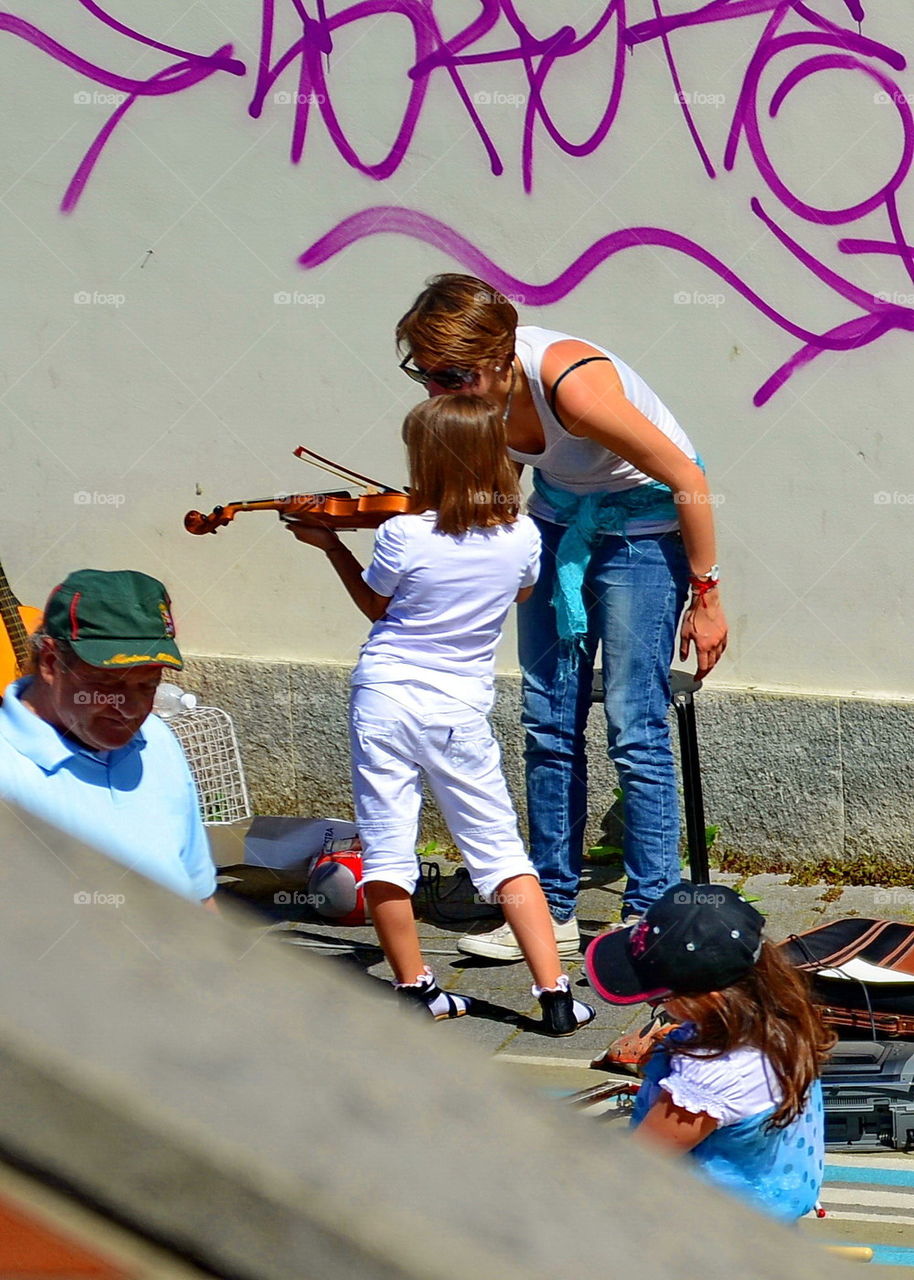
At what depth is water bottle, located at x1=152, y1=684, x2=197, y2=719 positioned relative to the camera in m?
5.60

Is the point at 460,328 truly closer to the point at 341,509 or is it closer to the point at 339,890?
the point at 341,509

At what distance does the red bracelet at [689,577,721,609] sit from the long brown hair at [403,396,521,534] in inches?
24.4

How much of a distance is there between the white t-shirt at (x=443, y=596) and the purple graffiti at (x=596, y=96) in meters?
1.56

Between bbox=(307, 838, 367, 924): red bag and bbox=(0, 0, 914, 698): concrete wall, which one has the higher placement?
bbox=(0, 0, 914, 698): concrete wall

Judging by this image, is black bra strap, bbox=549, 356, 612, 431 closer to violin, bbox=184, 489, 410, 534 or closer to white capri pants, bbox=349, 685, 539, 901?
violin, bbox=184, 489, 410, 534

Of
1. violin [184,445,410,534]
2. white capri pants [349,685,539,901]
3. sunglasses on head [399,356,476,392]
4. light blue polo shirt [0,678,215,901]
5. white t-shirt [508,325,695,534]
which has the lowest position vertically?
white capri pants [349,685,539,901]

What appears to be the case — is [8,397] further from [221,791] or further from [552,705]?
[552,705]

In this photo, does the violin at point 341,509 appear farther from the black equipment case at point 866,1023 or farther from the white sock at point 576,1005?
the black equipment case at point 866,1023

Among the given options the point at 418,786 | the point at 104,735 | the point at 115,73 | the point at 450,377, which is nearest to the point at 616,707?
the point at 418,786

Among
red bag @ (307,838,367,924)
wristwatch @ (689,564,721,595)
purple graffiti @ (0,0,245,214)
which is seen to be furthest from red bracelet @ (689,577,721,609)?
purple graffiti @ (0,0,245,214)

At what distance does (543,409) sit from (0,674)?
5.39 ft

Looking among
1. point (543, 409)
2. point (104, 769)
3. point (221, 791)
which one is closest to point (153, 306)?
point (221, 791)

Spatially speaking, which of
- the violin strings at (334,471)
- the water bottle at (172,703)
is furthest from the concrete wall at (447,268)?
the water bottle at (172,703)

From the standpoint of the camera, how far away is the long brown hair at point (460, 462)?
3867 millimetres
